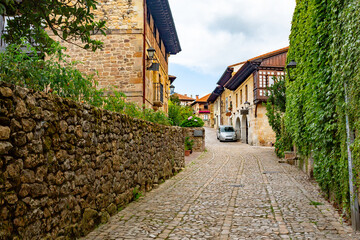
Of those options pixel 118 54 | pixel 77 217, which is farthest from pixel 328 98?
pixel 118 54

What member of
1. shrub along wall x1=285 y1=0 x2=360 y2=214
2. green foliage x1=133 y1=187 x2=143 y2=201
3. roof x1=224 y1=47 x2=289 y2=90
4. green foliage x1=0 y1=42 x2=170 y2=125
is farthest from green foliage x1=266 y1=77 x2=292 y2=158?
green foliage x1=0 y1=42 x2=170 y2=125

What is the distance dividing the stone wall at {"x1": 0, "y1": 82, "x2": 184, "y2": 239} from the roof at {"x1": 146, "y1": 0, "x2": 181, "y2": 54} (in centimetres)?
1026

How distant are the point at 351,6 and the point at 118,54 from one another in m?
10.5

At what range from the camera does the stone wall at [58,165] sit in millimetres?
2551

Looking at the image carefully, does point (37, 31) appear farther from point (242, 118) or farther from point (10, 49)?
point (242, 118)

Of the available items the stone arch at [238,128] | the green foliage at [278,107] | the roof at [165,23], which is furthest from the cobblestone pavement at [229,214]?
the stone arch at [238,128]

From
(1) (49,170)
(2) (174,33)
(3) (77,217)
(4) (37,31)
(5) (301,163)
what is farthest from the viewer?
(2) (174,33)

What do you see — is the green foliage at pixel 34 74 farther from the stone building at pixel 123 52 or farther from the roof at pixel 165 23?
the roof at pixel 165 23

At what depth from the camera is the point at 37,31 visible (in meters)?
4.75

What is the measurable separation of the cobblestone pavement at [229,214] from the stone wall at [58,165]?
0.40m

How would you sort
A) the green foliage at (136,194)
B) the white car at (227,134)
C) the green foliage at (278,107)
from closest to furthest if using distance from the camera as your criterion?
the green foliage at (136,194) → the green foliage at (278,107) → the white car at (227,134)

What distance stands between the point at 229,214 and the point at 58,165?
112 inches

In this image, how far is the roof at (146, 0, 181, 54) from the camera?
1459 centimetres

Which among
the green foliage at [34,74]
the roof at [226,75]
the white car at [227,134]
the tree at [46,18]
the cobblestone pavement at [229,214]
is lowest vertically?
the cobblestone pavement at [229,214]
